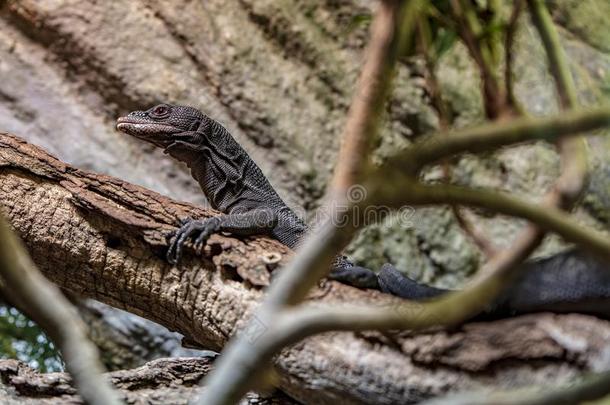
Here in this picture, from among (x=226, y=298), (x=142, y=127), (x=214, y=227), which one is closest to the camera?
(x=226, y=298)

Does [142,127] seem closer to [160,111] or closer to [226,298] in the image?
[160,111]

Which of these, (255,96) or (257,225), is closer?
(257,225)

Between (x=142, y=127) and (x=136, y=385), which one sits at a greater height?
(x=142, y=127)

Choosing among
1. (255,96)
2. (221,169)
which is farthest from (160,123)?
(255,96)

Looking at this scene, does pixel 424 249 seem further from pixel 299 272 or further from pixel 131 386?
pixel 299 272

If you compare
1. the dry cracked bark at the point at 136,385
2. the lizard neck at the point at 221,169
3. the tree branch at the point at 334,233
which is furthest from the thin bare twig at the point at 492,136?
the lizard neck at the point at 221,169

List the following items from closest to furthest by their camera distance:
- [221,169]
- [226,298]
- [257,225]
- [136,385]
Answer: [226,298], [136,385], [257,225], [221,169]

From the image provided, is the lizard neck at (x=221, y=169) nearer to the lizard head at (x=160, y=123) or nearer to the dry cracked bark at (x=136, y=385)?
the lizard head at (x=160, y=123)
